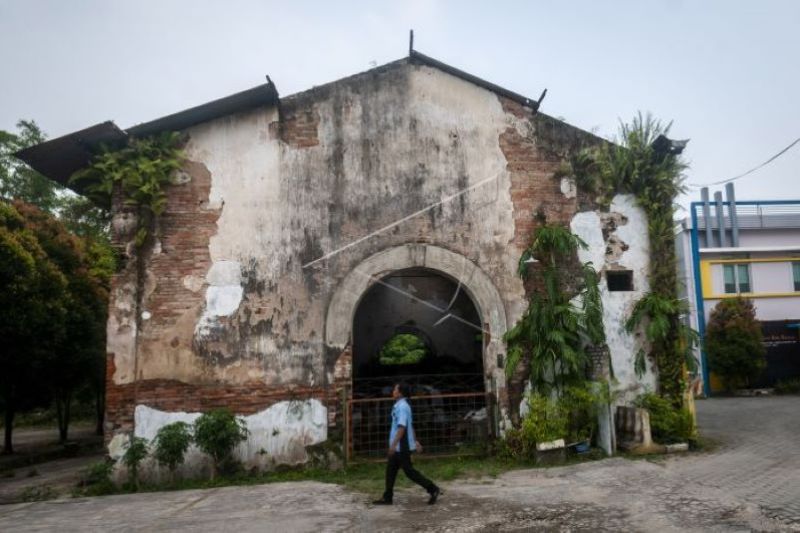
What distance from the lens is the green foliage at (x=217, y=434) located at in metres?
7.60

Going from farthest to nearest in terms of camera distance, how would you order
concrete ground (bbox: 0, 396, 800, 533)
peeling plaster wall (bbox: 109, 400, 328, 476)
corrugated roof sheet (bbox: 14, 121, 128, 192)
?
corrugated roof sheet (bbox: 14, 121, 128, 192)
peeling plaster wall (bbox: 109, 400, 328, 476)
concrete ground (bbox: 0, 396, 800, 533)

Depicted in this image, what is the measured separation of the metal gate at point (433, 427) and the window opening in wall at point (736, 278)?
55.8 ft

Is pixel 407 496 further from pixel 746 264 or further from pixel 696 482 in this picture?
pixel 746 264

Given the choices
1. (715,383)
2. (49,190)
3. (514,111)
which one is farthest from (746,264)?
(49,190)

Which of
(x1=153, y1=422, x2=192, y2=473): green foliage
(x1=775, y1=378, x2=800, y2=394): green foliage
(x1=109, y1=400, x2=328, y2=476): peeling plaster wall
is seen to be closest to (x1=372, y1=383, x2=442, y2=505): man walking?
(x1=109, y1=400, x2=328, y2=476): peeling plaster wall

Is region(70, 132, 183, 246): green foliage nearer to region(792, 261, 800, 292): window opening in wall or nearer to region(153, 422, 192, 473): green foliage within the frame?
region(153, 422, 192, 473): green foliage

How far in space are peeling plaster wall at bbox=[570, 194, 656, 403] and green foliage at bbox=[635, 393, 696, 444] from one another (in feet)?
1.24

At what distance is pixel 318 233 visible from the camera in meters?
8.66

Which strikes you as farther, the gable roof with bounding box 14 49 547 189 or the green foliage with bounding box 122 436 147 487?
the gable roof with bounding box 14 49 547 189

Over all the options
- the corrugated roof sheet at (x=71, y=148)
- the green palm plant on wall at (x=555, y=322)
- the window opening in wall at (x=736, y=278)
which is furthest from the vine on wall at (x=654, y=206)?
the window opening in wall at (x=736, y=278)

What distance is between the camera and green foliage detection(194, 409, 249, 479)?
24.9 feet

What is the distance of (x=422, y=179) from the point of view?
905 cm

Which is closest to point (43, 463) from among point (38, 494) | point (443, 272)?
point (38, 494)

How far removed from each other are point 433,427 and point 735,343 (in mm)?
15083
